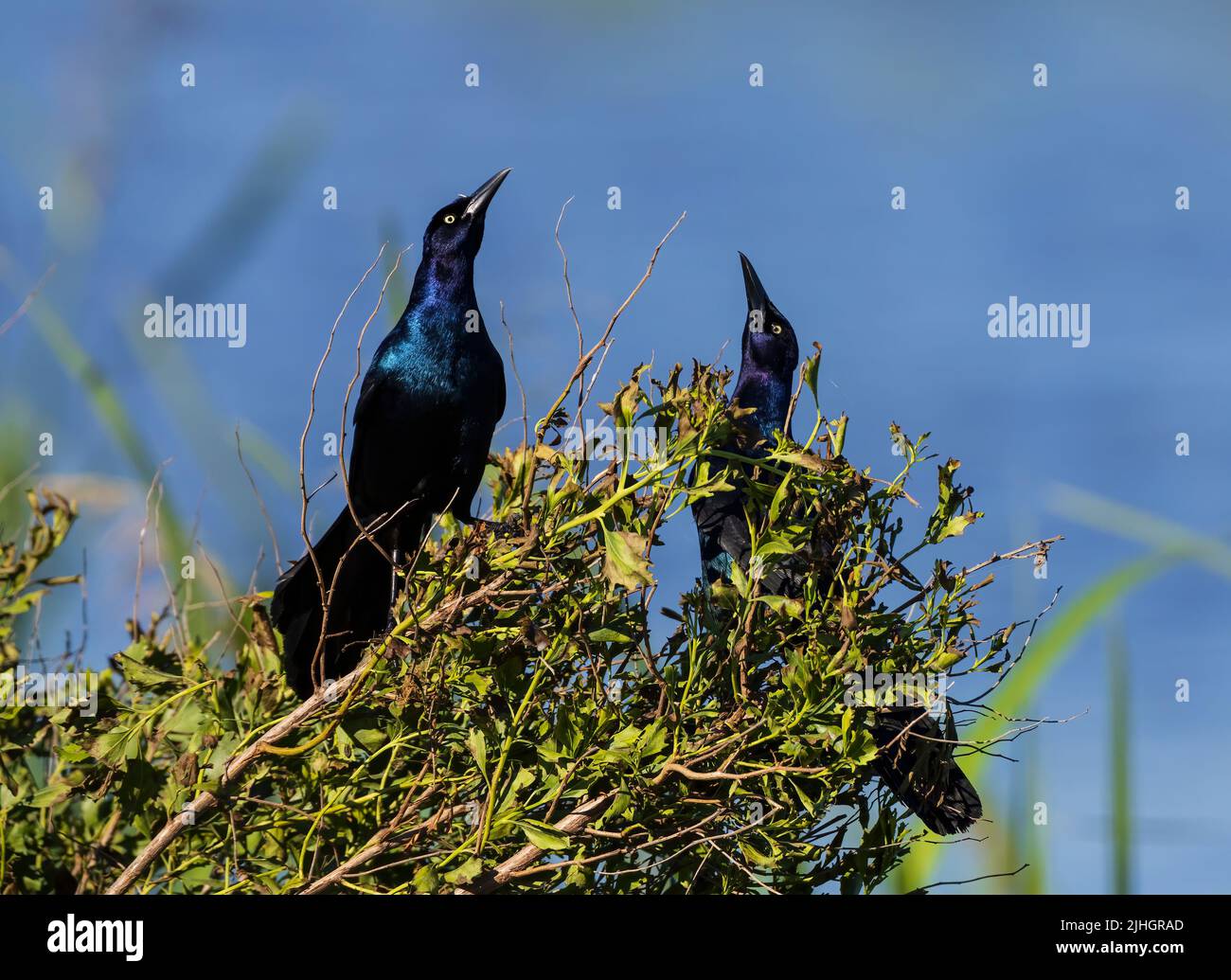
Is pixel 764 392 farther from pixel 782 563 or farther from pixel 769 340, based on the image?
pixel 782 563

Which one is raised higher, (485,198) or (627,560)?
(485,198)

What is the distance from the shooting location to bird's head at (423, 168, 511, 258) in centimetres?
→ 447

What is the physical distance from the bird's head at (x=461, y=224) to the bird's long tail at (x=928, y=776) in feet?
7.09

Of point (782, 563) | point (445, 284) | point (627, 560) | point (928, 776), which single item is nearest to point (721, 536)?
point (782, 563)

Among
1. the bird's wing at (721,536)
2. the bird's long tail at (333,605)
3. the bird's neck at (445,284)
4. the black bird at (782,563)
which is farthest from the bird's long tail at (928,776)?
the bird's neck at (445,284)

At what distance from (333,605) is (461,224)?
1469 millimetres

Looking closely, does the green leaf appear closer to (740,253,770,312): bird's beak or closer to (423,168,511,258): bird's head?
(423,168,511,258): bird's head

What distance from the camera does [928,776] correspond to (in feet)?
10.9

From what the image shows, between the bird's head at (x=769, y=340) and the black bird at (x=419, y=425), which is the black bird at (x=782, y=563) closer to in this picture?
the bird's head at (x=769, y=340)

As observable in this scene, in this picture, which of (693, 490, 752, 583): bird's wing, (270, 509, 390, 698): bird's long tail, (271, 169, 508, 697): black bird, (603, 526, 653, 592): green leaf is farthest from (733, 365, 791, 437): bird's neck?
(603, 526, 653, 592): green leaf

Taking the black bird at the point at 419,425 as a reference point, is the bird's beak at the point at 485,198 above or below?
above

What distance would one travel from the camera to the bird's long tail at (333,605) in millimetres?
3697
